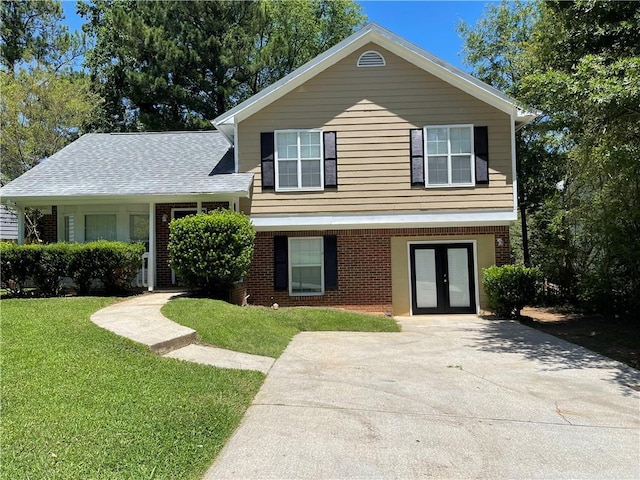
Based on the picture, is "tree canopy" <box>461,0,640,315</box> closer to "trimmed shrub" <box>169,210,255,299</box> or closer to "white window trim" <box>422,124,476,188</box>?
"white window trim" <box>422,124,476,188</box>

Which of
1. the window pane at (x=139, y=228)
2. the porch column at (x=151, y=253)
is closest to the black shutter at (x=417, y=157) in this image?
the porch column at (x=151, y=253)

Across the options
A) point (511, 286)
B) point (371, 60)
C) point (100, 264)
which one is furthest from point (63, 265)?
point (511, 286)

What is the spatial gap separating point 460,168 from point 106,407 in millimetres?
11187

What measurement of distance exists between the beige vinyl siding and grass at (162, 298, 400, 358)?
3.35 m

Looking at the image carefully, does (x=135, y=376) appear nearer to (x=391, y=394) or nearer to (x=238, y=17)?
(x=391, y=394)

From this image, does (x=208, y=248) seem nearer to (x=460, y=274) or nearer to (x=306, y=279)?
(x=306, y=279)

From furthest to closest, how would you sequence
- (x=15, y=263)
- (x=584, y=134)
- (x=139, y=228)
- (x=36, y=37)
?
(x=36, y=37) < (x=139, y=228) < (x=15, y=263) < (x=584, y=134)

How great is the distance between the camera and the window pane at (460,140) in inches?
519

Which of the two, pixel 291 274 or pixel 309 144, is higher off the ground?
pixel 309 144

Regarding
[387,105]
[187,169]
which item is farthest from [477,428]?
[187,169]

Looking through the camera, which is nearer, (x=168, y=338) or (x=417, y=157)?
(x=168, y=338)

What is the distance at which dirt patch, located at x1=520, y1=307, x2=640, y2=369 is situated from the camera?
8586mm

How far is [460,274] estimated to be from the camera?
44.7 ft

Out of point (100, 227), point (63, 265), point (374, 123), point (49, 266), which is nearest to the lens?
point (49, 266)
